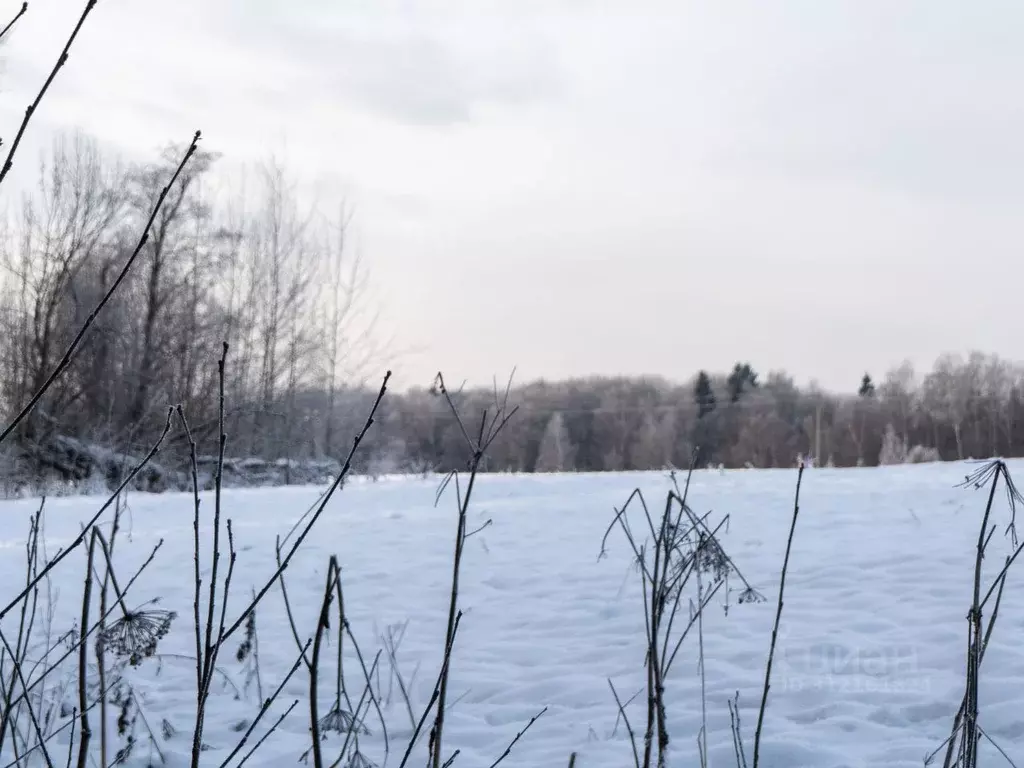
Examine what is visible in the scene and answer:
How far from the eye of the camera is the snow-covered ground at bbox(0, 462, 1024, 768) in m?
3.18

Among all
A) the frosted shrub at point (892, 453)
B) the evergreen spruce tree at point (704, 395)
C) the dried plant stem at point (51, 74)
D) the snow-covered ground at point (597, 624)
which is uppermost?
the evergreen spruce tree at point (704, 395)

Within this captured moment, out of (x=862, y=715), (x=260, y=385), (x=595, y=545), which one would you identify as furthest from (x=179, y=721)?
(x=260, y=385)

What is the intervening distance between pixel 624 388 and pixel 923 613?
3762 centimetres

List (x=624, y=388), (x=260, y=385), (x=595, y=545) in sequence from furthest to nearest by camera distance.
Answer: (x=624, y=388) < (x=260, y=385) < (x=595, y=545)

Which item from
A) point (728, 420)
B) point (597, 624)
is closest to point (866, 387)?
point (728, 420)

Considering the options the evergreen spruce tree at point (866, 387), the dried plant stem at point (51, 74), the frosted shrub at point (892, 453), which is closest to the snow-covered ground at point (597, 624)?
the dried plant stem at point (51, 74)

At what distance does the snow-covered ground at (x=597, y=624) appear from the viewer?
3.18 meters

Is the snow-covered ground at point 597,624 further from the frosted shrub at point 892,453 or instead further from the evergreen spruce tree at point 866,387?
the evergreen spruce tree at point 866,387

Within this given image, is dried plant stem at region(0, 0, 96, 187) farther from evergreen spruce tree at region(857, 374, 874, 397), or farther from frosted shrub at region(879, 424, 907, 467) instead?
evergreen spruce tree at region(857, 374, 874, 397)

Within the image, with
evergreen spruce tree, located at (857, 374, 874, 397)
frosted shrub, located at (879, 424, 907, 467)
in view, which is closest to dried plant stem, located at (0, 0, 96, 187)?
frosted shrub, located at (879, 424, 907, 467)

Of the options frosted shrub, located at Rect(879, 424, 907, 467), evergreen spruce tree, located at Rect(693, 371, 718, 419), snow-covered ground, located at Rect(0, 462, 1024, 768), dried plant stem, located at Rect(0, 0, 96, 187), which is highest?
evergreen spruce tree, located at Rect(693, 371, 718, 419)

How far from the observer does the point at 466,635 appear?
4410 millimetres

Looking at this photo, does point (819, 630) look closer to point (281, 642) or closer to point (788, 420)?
point (281, 642)

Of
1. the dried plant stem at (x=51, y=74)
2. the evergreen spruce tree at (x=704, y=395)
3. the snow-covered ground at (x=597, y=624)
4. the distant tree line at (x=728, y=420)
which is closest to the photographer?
the dried plant stem at (x=51, y=74)
